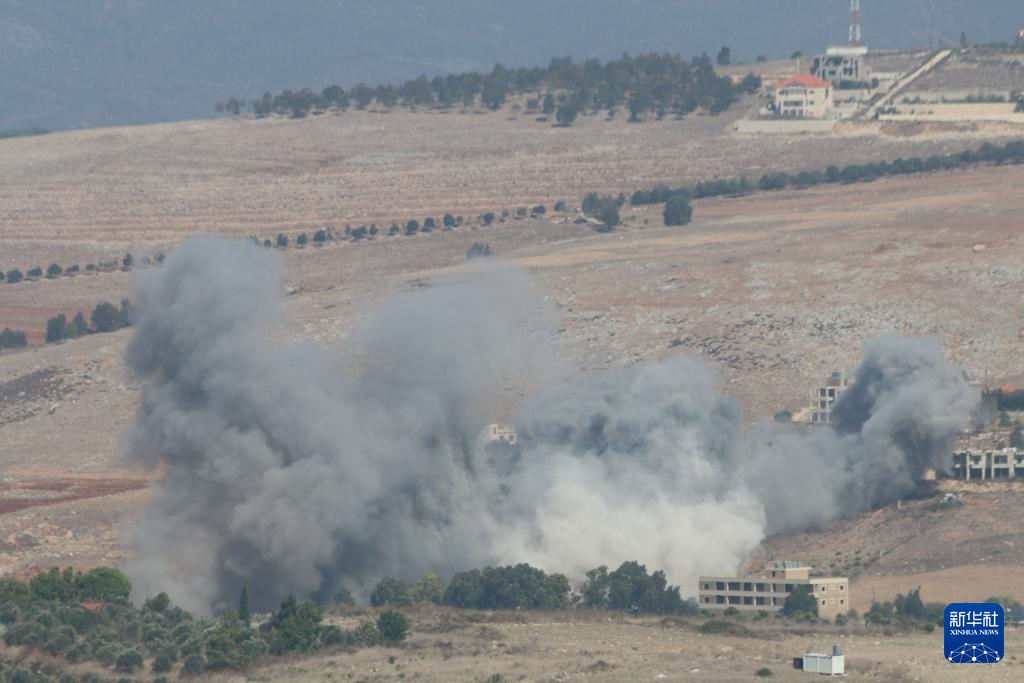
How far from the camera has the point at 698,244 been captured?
596 ft

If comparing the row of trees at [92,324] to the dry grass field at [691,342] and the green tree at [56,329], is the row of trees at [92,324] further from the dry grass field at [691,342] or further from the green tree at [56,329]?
the dry grass field at [691,342]

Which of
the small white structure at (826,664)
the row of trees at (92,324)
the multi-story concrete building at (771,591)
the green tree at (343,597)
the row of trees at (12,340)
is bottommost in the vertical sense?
the multi-story concrete building at (771,591)

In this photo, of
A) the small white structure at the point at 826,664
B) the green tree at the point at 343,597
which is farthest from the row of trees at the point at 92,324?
the small white structure at the point at 826,664

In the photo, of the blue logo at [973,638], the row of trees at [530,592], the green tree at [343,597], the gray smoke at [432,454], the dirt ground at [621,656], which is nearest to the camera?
the blue logo at [973,638]

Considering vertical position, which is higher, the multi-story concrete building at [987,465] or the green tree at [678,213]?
the green tree at [678,213]

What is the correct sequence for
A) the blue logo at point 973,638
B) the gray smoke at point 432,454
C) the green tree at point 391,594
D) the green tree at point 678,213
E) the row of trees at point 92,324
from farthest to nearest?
the green tree at point 678,213 < the row of trees at point 92,324 < the gray smoke at point 432,454 < the green tree at point 391,594 < the blue logo at point 973,638

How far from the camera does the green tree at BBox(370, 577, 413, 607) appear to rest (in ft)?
340

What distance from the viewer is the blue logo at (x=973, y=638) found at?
7938cm

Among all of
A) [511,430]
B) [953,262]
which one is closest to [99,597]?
[511,430]

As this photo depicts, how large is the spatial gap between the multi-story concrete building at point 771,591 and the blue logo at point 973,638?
23023 millimetres

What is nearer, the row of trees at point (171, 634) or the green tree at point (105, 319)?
the row of trees at point (171, 634)

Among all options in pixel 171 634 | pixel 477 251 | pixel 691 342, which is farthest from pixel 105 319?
pixel 171 634

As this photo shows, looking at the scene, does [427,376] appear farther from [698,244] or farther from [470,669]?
[698,244]

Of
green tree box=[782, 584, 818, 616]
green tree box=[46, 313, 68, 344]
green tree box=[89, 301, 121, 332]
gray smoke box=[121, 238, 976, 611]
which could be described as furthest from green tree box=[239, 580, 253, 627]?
green tree box=[46, 313, 68, 344]
